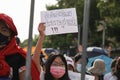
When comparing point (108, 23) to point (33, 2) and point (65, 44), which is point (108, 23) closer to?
point (65, 44)

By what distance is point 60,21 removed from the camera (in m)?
8.59

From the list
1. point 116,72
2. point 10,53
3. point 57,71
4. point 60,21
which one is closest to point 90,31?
point 60,21

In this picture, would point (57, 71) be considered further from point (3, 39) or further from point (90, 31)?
point (90, 31)

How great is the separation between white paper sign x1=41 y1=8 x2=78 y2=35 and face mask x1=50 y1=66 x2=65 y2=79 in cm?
291

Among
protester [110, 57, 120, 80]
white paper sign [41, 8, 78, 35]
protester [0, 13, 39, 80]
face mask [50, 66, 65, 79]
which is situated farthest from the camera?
white paper sign [41, 8, 78, 35]

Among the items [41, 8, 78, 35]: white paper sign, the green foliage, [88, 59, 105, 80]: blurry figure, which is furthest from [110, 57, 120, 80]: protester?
the green foliage

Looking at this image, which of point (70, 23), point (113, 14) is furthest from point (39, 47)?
point (113, 14)

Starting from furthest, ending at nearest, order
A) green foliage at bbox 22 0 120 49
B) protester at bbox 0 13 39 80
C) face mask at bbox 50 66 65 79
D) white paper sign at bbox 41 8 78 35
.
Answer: green foliage at bbox 22 0 120 49
white paper sign at bbox 41 8 78 35
face mask at bbox 50 66 65 79
protester at bbox 0 13 39 80

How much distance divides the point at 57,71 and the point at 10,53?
112 centimetres

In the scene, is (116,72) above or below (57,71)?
below

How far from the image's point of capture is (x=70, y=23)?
8.57 m

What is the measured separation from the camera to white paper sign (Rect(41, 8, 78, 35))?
8.32 m

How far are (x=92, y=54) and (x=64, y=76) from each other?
17091 mm

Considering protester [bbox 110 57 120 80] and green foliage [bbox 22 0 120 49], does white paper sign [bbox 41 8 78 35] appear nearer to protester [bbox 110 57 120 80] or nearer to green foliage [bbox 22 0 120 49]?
protester [bbox 110 57 120 80]
